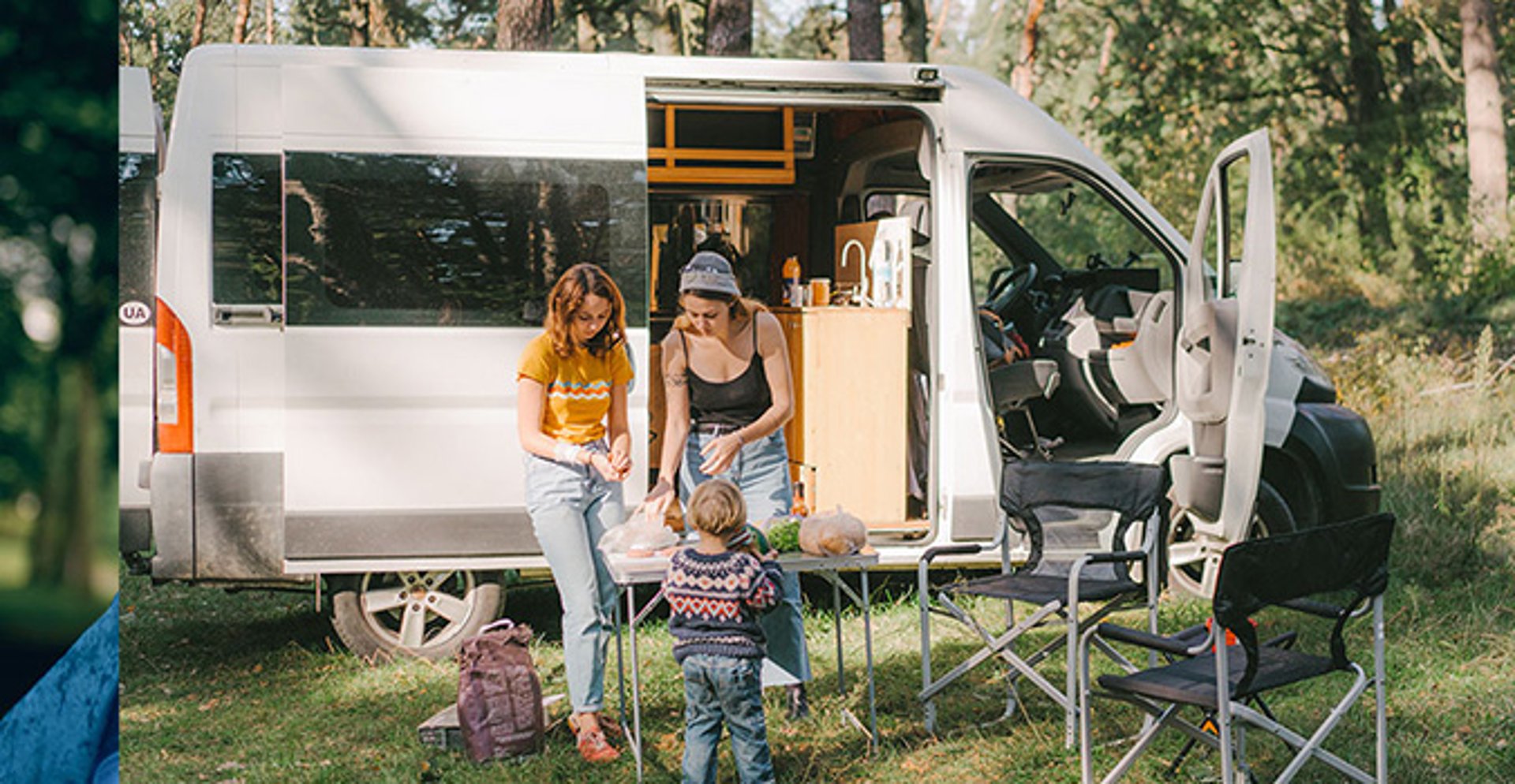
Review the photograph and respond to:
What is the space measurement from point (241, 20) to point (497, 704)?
6.93 m

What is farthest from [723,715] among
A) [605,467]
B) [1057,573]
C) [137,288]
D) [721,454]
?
[137,288]

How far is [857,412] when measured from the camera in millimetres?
7012

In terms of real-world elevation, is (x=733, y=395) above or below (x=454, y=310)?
below

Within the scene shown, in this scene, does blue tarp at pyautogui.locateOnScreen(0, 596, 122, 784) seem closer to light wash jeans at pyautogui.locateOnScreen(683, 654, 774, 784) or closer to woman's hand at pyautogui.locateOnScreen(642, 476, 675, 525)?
light wash jeans at pyautogui.locateOnScreen(683, 654, 774, 784)

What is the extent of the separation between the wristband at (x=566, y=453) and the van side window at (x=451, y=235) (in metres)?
1.28

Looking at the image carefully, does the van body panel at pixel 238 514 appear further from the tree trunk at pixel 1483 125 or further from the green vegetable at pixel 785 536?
the tree trunk at pixel 1483 125

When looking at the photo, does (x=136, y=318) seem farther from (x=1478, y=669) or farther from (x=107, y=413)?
(x=1478, y=669)

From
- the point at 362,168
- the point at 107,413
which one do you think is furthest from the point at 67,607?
the point at 362,168

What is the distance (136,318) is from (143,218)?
43cm

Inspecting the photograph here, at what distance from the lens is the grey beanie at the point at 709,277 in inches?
201

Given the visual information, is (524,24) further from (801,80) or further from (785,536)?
(785,536)

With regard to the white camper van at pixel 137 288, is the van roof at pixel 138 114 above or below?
above

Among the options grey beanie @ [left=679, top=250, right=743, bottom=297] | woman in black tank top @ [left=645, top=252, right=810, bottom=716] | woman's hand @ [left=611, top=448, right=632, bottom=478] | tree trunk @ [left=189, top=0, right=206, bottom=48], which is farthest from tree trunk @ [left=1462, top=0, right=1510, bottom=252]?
woman's hand @ [left=611, top=448, right=632, bottom=478]

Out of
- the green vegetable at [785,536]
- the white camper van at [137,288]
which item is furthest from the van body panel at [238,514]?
the green vegetable at [785,536]
